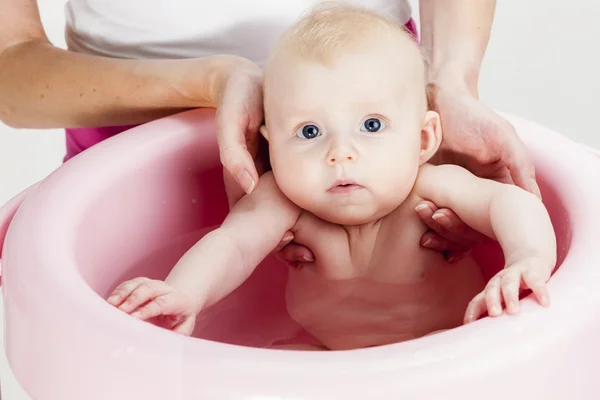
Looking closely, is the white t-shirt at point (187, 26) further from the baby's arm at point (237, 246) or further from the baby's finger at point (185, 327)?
the baby's finger at point (185, 327)

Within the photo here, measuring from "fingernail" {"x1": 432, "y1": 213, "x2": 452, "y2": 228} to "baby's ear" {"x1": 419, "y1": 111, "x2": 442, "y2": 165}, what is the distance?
0.20 ft

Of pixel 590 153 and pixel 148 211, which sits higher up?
pixel 590 153

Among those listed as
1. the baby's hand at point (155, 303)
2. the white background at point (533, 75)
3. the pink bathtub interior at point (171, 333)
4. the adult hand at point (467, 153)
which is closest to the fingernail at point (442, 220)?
the adult hand at point (467, 153)

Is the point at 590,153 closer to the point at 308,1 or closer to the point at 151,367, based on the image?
the point at 308,1

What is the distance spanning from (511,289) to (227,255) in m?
0.29

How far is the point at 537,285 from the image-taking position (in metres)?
0.79

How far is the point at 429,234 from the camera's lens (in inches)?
40.5

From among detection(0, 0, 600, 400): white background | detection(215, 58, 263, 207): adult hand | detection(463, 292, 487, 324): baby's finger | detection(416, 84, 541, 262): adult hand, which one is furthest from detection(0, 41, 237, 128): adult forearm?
detection(0, 0, 600, 400): white background

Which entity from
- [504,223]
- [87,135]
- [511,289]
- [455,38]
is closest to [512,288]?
[511,289]

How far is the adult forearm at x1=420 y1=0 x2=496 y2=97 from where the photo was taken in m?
1.13

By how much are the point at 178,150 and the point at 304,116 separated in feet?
0.68

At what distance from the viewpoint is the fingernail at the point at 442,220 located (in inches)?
39.4

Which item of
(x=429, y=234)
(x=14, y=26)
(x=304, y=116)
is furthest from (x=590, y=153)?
(x=14, y=26)

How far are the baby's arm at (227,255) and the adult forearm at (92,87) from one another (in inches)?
5.3
